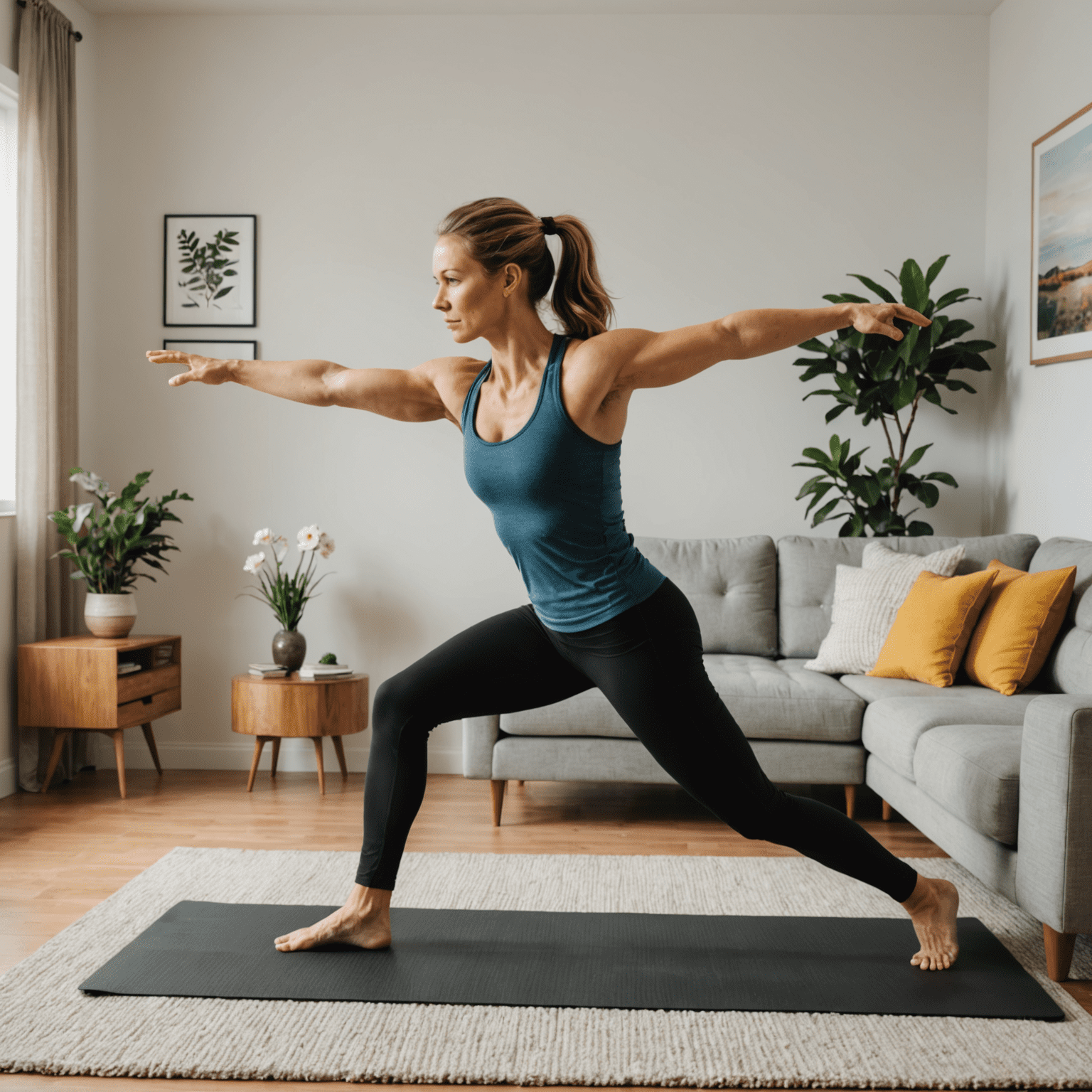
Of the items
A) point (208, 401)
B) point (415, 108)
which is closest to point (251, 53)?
point (415, 108)

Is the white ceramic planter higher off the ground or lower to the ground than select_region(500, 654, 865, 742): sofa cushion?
higher

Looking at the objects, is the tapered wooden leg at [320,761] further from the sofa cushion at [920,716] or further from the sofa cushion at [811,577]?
the sofa cushion at [920,716]

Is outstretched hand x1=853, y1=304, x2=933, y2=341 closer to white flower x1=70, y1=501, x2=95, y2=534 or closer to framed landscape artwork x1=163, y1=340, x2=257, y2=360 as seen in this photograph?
white flower x1=70, y1=501, x2=95, y2=534

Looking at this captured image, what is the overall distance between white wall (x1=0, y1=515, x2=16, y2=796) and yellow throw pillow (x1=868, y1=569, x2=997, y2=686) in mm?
2923

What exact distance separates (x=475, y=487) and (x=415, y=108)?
9.05ft

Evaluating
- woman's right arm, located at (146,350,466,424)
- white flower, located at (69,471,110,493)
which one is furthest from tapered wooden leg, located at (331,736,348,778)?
woman's right arm, located at (146,350,466,424)

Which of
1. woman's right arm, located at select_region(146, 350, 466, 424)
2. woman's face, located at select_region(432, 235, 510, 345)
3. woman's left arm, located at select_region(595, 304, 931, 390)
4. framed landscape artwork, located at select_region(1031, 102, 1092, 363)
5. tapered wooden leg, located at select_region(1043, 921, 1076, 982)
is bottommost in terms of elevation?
tapered wooden leg, located at select_region(1043, 921, 1076, 982)

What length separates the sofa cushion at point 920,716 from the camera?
2.58 meters

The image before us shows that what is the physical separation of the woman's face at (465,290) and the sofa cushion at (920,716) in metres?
1.55

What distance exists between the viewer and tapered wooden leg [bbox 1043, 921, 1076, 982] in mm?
1950

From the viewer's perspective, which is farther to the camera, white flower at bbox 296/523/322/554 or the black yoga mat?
white flower at bbox 296/523/322/554

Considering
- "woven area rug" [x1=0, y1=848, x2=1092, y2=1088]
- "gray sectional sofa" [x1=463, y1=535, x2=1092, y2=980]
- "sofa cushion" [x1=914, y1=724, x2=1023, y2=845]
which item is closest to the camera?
"woven area rug" [x1=0, y1=848, x2=1092, y2=1088]

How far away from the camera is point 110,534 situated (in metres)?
3.58

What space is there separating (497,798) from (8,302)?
2407mm
